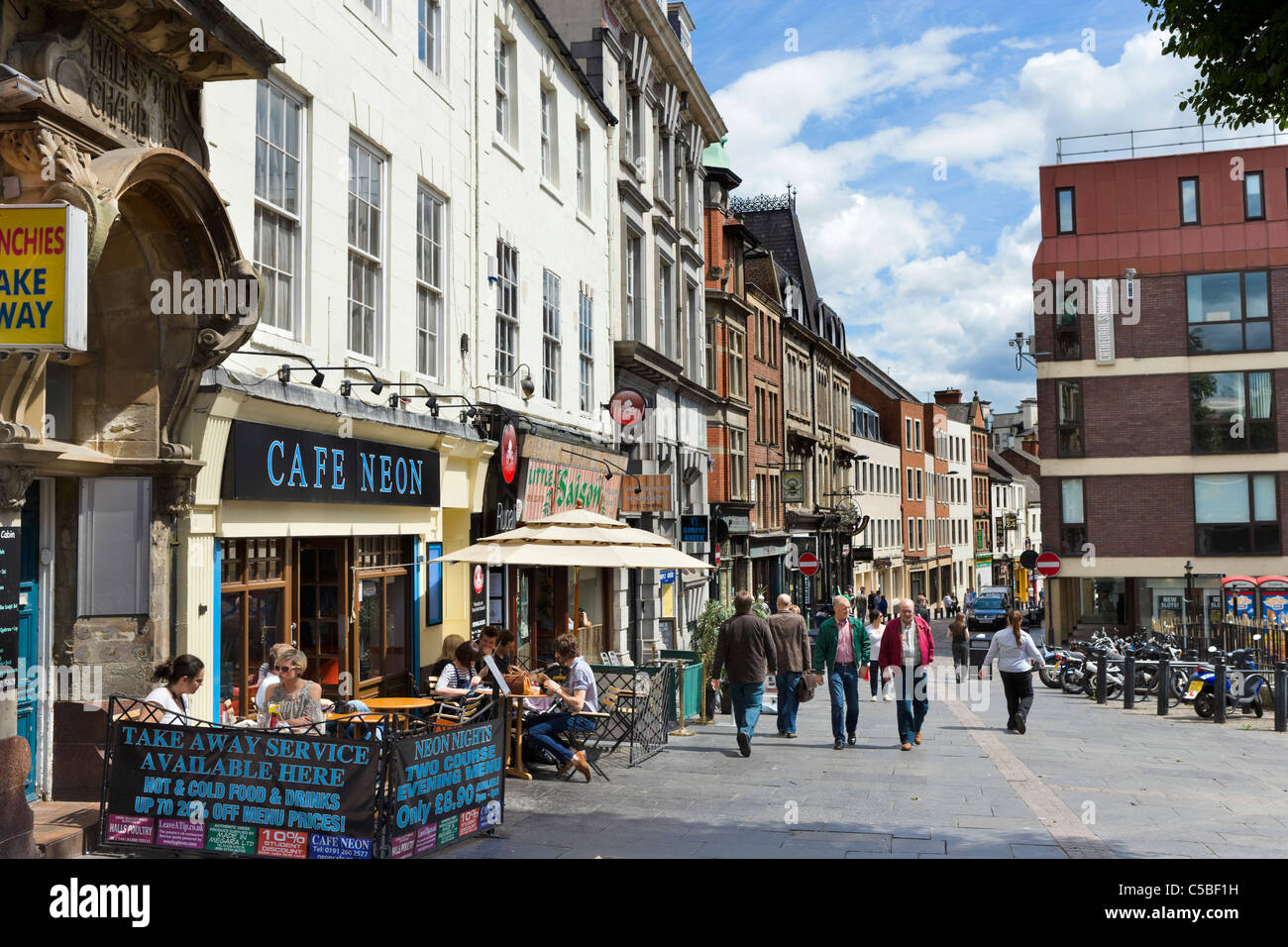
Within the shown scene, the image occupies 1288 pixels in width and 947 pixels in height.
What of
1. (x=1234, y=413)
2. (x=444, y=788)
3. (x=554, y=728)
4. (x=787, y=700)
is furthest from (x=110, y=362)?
(x=1234, y=413)

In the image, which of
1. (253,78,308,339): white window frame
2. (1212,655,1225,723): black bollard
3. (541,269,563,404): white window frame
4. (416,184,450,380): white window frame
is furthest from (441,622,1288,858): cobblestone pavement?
(541,269,563,404): white window frame

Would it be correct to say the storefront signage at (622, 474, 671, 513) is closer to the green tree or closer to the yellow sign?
the green tree

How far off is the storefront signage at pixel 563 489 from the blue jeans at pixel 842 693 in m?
5.62

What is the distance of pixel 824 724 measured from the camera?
16.3m

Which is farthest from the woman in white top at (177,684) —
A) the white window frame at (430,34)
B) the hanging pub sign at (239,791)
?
the white window frame at (430,34)

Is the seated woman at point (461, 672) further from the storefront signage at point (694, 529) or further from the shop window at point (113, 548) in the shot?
the storefront signage at point (694, 529)

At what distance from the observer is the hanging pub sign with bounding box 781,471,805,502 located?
43906 millimetres

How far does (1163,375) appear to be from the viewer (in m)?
34.9

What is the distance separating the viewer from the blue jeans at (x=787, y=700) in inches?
548

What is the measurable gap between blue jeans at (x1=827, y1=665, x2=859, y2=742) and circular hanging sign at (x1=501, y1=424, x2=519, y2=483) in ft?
17.2

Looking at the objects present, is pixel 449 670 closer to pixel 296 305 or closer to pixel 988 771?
pixel 296 305

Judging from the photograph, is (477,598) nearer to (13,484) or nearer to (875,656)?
(875,656)

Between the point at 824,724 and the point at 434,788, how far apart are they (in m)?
9.89

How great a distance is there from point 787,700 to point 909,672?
1.58 meters
